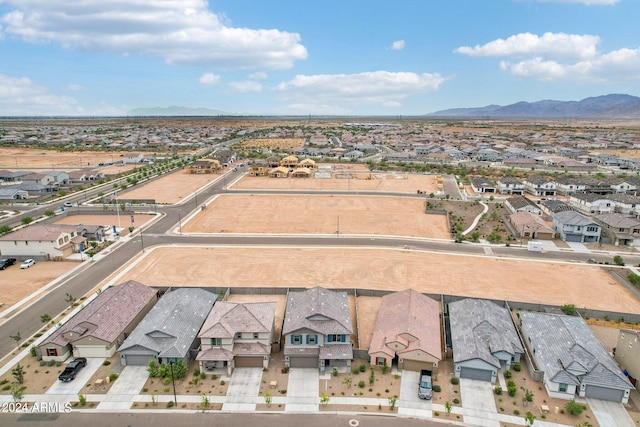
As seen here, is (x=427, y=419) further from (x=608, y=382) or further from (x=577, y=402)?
(x=608, y=382)

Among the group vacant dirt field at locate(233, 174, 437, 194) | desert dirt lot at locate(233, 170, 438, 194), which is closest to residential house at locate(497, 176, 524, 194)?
desert dirt lot at locate(233, 170, 438, 194)

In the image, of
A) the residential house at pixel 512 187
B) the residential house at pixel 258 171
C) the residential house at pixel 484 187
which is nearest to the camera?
the residential house at pixel 512 187

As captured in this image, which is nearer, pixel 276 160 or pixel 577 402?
pixel 577 402


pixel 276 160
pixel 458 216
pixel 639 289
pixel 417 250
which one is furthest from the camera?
pixel 276 160

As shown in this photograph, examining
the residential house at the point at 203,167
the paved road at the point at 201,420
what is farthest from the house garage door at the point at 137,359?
the residential house at the point at 203,167

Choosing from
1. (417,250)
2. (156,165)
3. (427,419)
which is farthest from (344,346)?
(156,165)

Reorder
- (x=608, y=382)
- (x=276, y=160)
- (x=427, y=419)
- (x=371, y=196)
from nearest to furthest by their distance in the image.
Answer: (x=427, y=419)
(x=608, y=382)
(x=371, y=196)
(x=276, y=160)

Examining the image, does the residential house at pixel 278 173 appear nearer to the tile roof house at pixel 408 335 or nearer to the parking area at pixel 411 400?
the tile roof house at pixel 408 335
